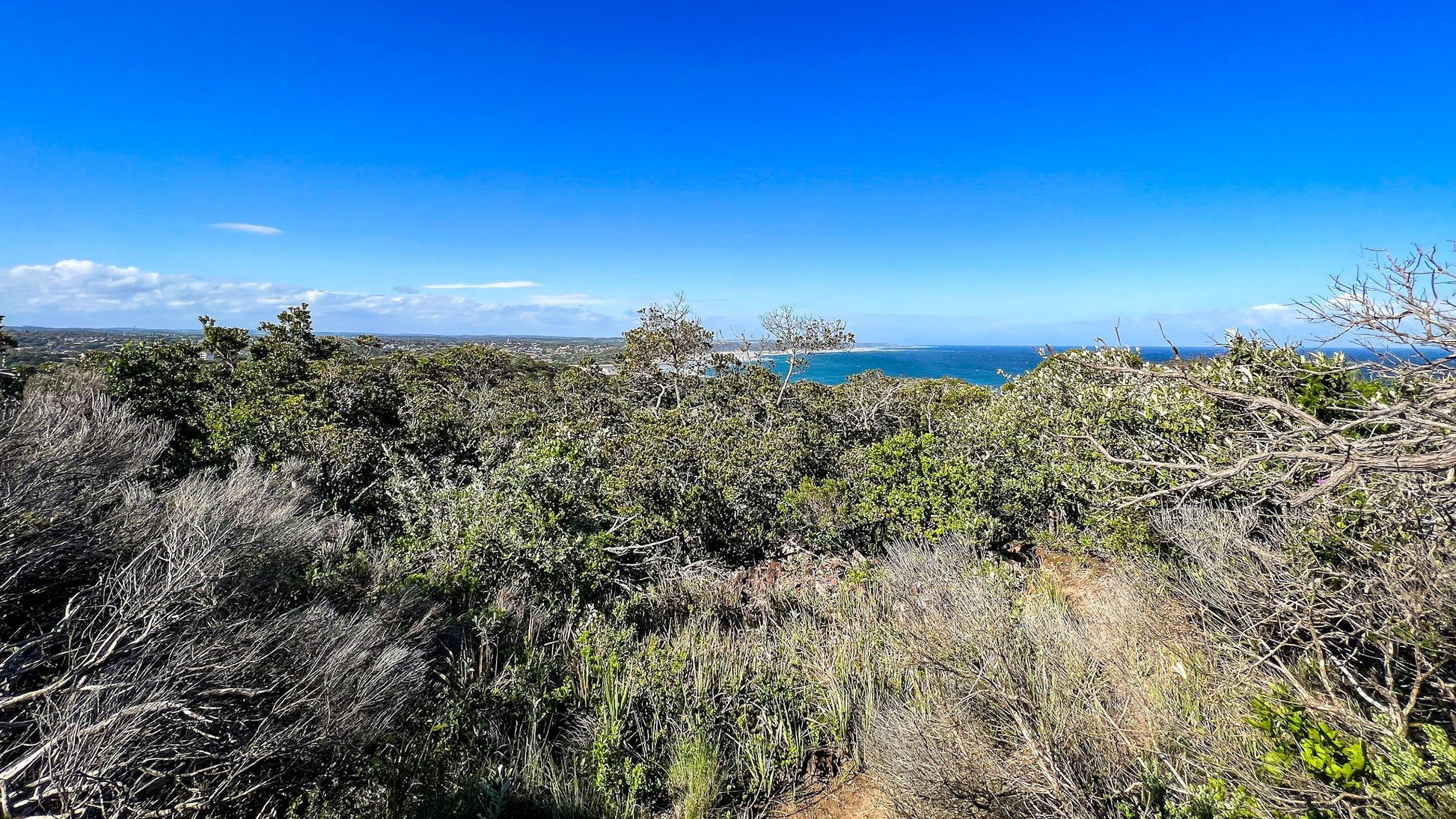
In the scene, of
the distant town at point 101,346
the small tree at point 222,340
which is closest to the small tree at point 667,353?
the distant town at point 101,346

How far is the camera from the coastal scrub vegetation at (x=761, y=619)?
251 centimetres

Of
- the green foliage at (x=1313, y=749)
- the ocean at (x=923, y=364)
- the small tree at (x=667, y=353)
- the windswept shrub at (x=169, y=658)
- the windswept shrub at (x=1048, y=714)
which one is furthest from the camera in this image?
the ocean at (x=923, y=364)

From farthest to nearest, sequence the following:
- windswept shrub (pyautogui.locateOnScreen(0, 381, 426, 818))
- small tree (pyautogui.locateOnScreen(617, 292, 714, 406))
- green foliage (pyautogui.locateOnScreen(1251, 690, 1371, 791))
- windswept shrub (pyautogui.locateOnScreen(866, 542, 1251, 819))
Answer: small tree (pyautogui.locateOnScreen(617, 292, 714, 406)) < windswept shrub (pyautogui.locateOnScreen(866, 542, 1251, 819)) < windswept shrub (pyautogui.locateOnScreen(0, 381, 426, 818)) < green foliage (pyautogui.locateOnScreen(1251, 690, 1371, 791))

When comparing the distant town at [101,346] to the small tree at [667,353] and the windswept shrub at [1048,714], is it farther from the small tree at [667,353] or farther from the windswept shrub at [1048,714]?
the windswept shrub at [1048,714]

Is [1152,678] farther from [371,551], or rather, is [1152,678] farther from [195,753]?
[371,551]

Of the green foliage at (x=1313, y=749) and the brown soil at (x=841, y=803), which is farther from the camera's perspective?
the brown soil at (x=841, y=803)

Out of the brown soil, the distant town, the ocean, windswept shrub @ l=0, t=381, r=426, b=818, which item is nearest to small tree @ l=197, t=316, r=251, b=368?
the distant town

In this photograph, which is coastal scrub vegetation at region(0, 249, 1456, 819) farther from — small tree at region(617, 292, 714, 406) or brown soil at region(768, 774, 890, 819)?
small tree at region(617, 292, 714, 406)

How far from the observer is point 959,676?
3926 millimetres

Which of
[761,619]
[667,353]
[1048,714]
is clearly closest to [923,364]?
[667,353]

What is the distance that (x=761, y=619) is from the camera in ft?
20.1

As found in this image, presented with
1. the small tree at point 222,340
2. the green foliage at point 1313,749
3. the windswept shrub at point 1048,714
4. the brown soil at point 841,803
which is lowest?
the brown soil at point 841,803

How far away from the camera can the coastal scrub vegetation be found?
8.23 ft

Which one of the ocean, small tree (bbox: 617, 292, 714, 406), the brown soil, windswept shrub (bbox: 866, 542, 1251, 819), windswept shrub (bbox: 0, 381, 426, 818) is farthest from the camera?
the ocean
